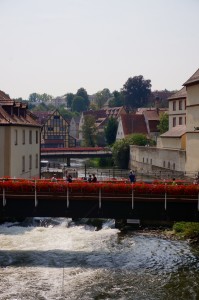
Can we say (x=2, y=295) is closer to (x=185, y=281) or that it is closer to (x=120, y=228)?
(x=185, y=281)

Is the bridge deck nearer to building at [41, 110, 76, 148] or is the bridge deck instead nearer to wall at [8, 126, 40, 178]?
wall at [8, 126, 40, 178]

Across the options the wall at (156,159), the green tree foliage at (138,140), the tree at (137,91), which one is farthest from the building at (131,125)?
the tree at (137,91)

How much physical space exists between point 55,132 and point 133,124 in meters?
30.6

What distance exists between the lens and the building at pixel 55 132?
412 feet

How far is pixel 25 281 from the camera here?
77.3 ft

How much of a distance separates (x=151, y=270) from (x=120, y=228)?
10471 millimetres

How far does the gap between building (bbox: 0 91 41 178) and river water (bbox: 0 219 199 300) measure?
793 cm

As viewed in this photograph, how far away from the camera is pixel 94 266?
26.3 metres

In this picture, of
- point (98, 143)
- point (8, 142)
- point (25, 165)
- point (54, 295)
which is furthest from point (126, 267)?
point (98, 143)

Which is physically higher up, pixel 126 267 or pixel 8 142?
pixel 8 142

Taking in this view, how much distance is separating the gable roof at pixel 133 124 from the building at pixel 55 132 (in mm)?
27627

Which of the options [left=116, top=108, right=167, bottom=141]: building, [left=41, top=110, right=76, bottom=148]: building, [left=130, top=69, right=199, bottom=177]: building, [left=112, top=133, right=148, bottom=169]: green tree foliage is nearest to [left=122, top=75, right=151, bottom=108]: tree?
[left=41, top=110, right=76, bottom=148]: building

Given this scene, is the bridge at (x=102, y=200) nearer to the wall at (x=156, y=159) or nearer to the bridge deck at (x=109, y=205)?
the bridge deck at (x=109, y=205)

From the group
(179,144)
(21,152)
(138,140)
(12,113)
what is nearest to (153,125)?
(138,140)
